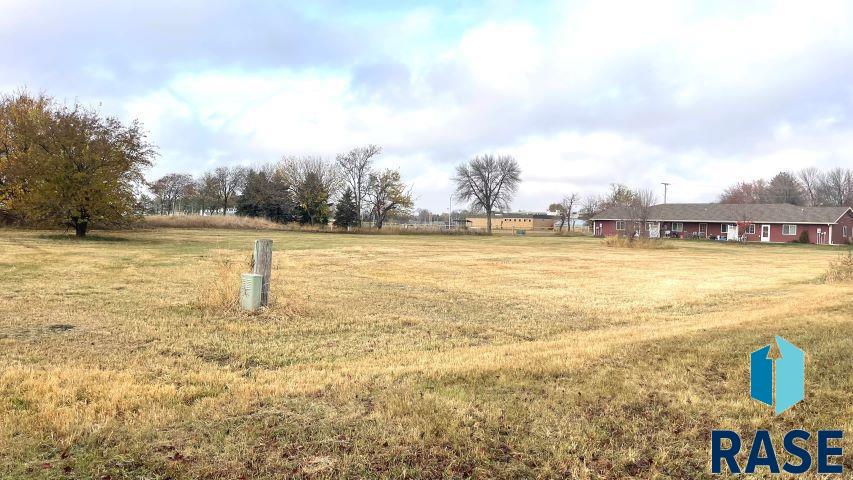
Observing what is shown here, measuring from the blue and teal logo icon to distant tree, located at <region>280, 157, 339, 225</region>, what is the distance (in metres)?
68.7

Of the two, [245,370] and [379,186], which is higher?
[379,186]

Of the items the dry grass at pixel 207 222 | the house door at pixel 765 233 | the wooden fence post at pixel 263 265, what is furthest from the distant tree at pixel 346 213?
the wooden fence post at pixel 263 265

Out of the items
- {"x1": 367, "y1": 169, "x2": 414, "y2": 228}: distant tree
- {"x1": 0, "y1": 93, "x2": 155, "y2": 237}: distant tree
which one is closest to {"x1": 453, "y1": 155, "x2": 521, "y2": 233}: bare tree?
{"x1": 367, "y1": 169, "x2": 414, "y2": 228}: distant tree

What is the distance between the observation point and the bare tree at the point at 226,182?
8931cm

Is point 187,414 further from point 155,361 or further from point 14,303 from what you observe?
point 14,303

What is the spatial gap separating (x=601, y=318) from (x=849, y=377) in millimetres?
4868

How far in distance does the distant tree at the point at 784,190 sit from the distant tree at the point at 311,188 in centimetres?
7328

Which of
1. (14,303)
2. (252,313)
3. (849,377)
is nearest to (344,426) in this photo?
(849,377)

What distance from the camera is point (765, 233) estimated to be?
60656 millimetres

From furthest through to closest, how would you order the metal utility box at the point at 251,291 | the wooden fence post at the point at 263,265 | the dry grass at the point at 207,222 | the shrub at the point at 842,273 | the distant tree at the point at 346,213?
the distant tree at the point at 346,213 → the dry grass at the point at 207,222 → the shrub at the point at 842,273 → the wooden fence post at the point at 263,265 → the metal utility box at the point at 251,291

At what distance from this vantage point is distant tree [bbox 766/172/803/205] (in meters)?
87.7

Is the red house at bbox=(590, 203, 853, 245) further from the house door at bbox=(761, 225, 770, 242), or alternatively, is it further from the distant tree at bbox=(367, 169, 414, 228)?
the distant tree at bbox=(367, 169, 414, 228)

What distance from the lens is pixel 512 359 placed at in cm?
564

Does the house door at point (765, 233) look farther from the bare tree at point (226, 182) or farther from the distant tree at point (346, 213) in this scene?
the bare tree at point (226, 182)
